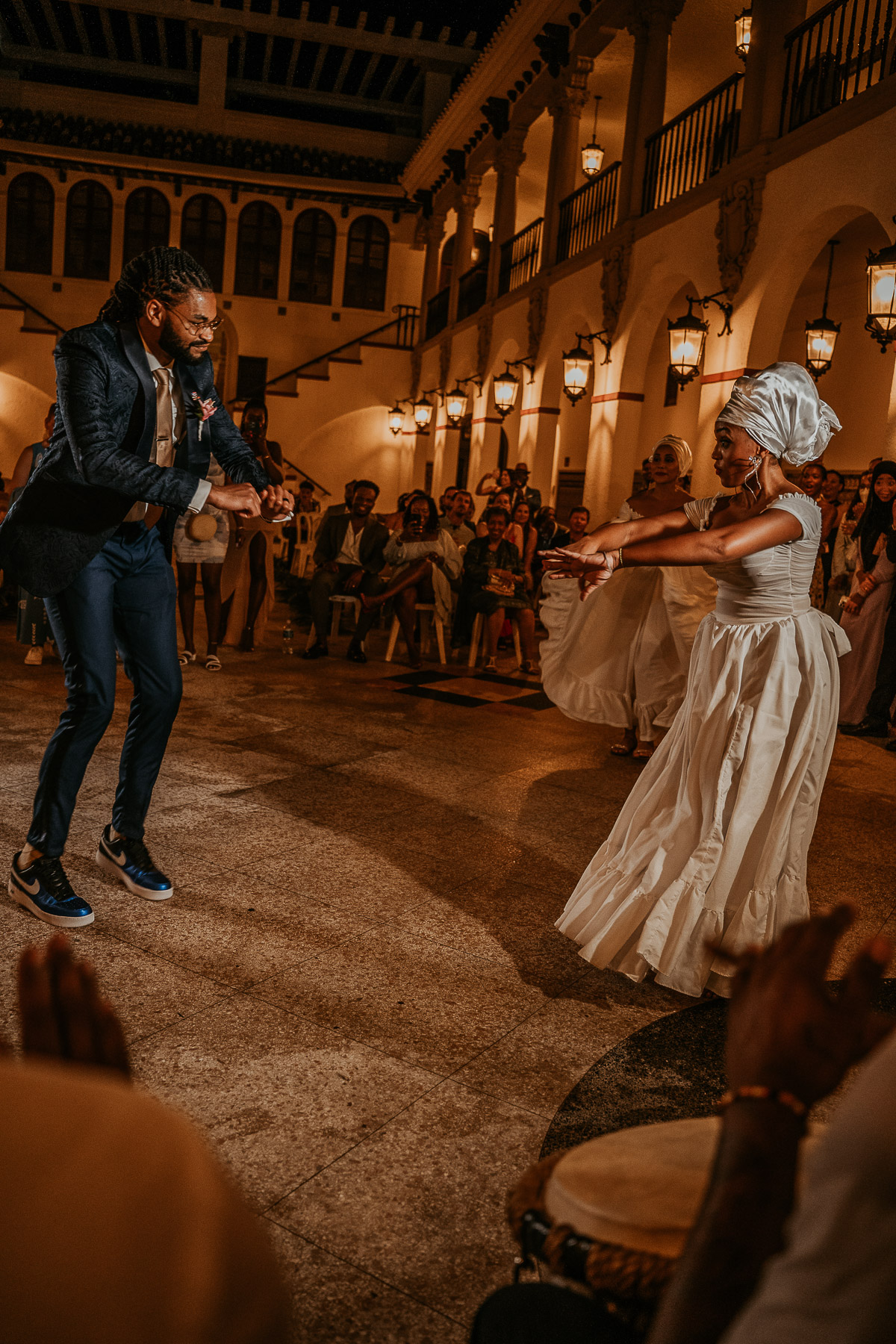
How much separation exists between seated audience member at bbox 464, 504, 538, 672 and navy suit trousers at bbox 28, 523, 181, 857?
19.8 ft

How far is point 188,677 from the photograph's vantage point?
757cm

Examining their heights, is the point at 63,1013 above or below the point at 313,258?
below

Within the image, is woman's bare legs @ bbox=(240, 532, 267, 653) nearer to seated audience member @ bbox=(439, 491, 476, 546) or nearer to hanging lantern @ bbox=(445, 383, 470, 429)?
seated audience member @ bbox=(439, 491, 476, 546)

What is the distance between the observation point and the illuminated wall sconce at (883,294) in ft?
23.1

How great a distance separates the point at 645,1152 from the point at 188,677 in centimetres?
684

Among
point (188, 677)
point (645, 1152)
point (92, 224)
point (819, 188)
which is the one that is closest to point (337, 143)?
point (92, 224)

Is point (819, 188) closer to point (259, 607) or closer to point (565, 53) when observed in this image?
point (259, 607)

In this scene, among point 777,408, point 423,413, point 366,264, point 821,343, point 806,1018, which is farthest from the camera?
point 366,264

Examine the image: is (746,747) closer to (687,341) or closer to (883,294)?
(883,294)

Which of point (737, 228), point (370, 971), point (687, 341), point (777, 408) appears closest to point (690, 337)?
point (687, 341)

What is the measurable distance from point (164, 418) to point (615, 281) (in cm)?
1125

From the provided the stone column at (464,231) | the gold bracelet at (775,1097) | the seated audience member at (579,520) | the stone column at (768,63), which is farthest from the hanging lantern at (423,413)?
the gold bracelet at (775,1097)

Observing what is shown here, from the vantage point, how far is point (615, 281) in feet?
43.4

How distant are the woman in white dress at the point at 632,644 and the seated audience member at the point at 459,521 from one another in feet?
16.2
